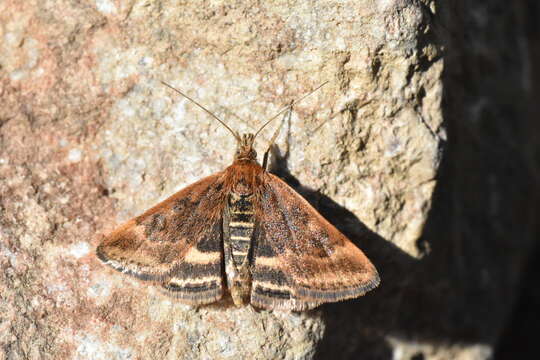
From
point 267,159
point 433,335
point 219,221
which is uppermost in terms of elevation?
point 267,159

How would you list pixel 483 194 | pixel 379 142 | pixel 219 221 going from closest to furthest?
pixel 219 221
pixel 379 142
pixel 483 194

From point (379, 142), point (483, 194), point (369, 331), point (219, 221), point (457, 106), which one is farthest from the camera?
point (483, 194)

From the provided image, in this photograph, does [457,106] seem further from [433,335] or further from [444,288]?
[433,335]

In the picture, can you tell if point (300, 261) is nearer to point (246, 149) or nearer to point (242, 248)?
point (242, 248)

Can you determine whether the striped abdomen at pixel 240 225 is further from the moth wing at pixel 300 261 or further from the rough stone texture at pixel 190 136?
the rough stone texture at pixel 190 136

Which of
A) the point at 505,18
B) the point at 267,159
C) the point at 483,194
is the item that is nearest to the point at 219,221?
the point at 267,159

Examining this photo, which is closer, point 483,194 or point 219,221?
point 219,221

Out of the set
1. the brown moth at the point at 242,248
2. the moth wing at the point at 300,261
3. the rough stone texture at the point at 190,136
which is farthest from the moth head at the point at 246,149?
the moth wing at the point at 300,261

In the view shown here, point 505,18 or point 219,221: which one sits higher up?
point 505,18
